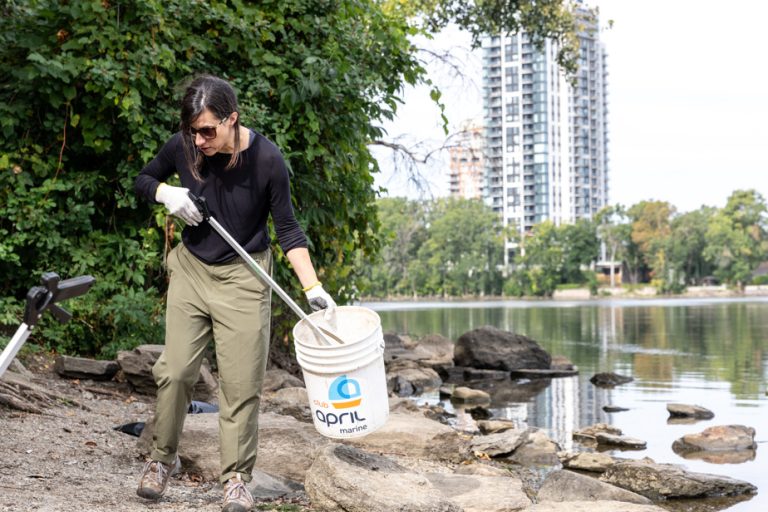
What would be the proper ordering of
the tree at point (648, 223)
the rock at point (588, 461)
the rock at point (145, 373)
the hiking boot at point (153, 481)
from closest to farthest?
the hiking boot at point (153, 481)
the rock at point (145, 373)
the rock at point (588, 461)
the tree at point (648, 223)

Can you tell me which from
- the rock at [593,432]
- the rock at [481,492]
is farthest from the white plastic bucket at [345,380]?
the rock at [593,432]

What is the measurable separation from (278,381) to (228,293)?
558 cm

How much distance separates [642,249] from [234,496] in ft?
354

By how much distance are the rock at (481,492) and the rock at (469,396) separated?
711 cm

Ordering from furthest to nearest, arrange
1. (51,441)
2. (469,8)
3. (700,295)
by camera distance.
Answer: (700,295), (469,8), (51,441)

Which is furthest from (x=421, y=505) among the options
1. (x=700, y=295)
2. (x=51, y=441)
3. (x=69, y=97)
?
(x=700, y=295)

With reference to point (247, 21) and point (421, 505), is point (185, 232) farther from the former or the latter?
point (247, 21)

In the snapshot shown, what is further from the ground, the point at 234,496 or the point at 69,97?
the point at 69,97

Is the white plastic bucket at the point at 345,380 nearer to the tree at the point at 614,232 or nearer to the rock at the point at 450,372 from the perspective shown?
the rock at the point at 450,372

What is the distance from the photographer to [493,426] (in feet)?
34.8

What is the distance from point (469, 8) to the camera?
20.4 m

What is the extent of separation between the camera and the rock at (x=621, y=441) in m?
9.68

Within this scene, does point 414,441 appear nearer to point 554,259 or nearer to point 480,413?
point 480,413

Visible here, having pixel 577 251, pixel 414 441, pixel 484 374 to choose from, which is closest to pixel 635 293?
pixel 577 251
